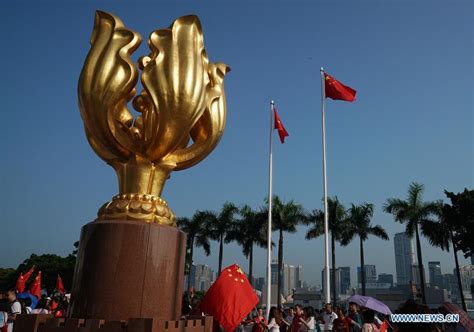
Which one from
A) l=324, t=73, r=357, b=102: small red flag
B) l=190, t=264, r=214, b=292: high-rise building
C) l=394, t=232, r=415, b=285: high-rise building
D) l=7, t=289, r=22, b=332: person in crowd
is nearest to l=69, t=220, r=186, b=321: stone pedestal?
l=7, t=289, r=22, b=332: person in crowd

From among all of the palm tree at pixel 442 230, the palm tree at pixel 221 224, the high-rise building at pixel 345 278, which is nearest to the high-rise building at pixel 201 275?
the high-rise building at pixel 345 278

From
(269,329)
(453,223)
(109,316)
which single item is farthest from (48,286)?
(109,316)

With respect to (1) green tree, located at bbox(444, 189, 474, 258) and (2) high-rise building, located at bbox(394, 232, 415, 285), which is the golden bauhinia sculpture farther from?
(2) high-rise building, located at bbox(394, 232, 415, 285)

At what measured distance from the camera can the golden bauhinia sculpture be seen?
502 centimetres

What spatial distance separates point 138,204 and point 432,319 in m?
3.20

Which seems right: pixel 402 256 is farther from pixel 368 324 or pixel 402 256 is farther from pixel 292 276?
pixel 368 324

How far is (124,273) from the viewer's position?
4.33m

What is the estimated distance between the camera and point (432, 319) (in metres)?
2.73

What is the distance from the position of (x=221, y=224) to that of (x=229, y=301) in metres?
24.2

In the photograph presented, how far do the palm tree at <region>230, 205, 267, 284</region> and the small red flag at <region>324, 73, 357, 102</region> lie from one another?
42.9 ft

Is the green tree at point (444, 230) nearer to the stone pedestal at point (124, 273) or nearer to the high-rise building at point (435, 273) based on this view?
the stone pedestal at point (124, 273)

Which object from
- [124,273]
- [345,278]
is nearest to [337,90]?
[124,273]

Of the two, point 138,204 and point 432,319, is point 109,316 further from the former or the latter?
point 432,319

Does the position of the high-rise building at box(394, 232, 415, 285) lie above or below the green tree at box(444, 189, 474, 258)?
above
